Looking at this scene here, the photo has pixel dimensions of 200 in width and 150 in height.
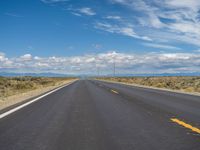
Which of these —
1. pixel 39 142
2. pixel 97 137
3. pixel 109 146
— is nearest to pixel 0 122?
pixel 39 142

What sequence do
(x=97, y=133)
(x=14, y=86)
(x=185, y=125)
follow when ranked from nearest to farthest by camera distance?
(x=97, y=133)
(x=185, y=125)
(x=14, y=86)

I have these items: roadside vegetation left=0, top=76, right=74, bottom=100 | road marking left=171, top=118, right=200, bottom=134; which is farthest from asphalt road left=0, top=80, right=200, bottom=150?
roadside vegetation left=0, top=76, right=74, bottom=100

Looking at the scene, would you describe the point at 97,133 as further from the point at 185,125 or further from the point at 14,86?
the point at 14,86

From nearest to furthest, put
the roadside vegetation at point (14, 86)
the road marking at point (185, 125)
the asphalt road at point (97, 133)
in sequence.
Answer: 1. the asphalt road at point (97, 133)
2. the road marking at point (185, 125)
3. the roadside vegetation at point (14, 86)

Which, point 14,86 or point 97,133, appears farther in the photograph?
point 14,86

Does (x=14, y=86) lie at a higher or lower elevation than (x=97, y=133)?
higher

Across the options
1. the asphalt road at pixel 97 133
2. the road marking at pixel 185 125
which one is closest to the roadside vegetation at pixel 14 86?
the asphalt road at pixel 97 133

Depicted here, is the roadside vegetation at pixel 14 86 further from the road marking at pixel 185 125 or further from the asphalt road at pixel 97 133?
the road marking at pixel 185 125

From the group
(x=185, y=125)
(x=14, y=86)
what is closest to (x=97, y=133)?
(x=185, y=125)

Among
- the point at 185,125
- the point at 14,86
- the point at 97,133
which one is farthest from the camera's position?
the point at 14,86

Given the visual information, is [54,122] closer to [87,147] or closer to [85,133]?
[85,133]

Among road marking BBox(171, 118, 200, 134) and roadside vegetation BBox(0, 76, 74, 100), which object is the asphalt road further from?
roadside vegetation BBox(0, 76, 74, 100)

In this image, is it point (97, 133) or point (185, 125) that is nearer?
point (97, 133)

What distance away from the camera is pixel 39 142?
5.88 metres
